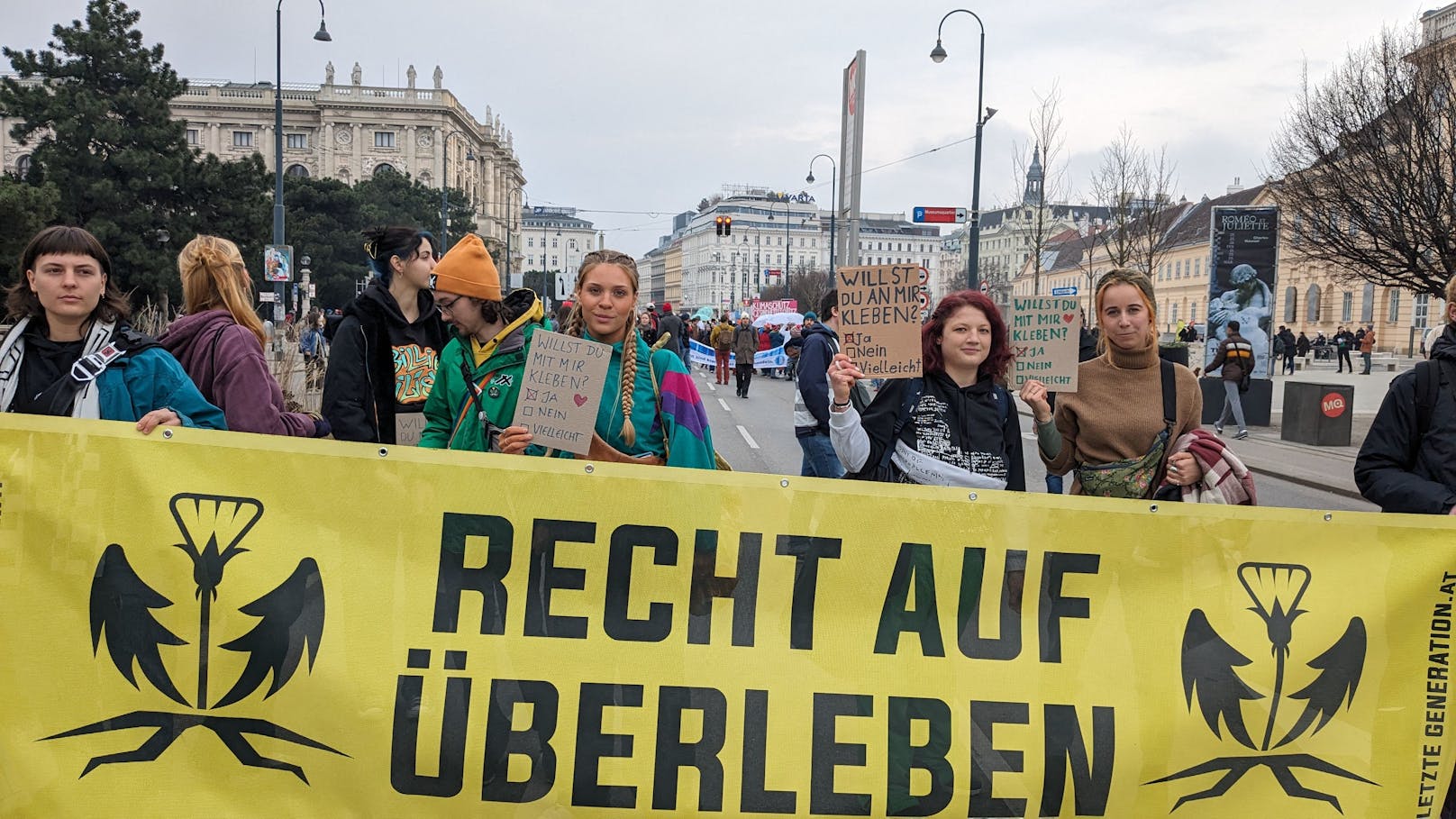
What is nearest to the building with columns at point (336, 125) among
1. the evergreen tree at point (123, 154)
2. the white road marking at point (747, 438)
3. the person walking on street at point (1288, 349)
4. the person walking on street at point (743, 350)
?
the evergreen tree at point (123, 154)

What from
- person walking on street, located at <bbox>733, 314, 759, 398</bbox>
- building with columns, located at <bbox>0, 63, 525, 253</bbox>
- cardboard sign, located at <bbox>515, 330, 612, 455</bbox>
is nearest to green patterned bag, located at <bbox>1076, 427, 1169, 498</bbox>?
cardboard sign, located at <bbox>515, 330, 612, 455</bbox>

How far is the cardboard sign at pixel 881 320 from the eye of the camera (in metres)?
3.71

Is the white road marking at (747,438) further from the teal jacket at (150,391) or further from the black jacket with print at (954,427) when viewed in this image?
the teal jacket at (150,391)

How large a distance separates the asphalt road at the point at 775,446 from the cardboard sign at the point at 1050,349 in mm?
3282

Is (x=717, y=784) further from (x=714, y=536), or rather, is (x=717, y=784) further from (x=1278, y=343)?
(x=1278, y=343)

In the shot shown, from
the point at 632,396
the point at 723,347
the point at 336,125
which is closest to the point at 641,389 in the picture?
the point at 632,396

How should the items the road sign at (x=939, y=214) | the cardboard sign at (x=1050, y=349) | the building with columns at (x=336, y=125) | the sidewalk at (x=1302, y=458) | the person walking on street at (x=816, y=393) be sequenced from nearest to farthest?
the cardboard sign at (x=1050, y=349), the person walking on street at (x=816, y=393), the sidewalk at (x=1302, y=458), the road sign at (x=939, y=214), the building with columns at (x=336, y=125)

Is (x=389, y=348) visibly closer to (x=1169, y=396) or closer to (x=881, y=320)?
(x=881, y=320)

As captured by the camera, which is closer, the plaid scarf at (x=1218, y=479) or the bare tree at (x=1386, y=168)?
the plaid scarf at (x=1218, y=479)

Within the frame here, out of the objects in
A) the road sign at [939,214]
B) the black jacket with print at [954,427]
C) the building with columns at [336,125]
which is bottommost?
the black jacket with print at [954,427]

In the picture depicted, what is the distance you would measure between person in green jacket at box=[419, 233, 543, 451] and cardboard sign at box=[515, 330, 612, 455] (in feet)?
1.04

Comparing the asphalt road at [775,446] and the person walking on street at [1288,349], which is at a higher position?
the person walking on street at [1288,349]

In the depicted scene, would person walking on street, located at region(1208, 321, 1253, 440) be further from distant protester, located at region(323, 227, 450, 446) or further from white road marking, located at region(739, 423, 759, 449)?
distant protester, located at region(323, 227, 450, 446)

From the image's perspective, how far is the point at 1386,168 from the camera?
16531mm
